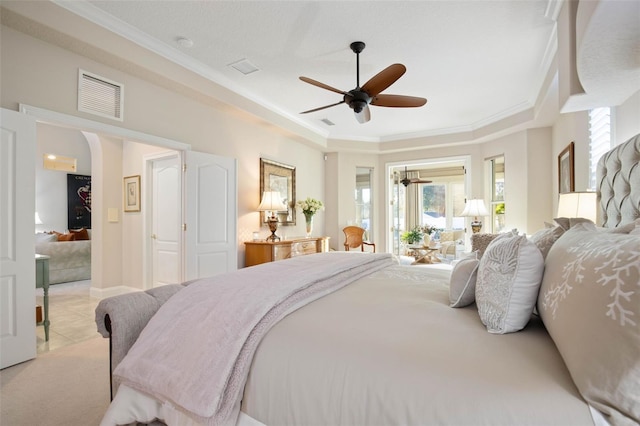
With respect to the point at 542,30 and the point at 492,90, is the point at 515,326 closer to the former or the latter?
the point at 542,30

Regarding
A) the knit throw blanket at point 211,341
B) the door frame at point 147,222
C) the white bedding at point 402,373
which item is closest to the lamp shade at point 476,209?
the white bedding at point 402,373

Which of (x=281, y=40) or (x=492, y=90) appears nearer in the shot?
(x=281, y=40)

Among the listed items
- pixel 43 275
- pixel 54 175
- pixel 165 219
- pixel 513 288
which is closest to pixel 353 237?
pixel 165 219

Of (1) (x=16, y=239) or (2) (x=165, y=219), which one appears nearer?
(1) (x=16, y=239)

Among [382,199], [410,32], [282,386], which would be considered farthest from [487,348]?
[382,199]

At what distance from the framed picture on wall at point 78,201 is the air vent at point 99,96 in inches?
238

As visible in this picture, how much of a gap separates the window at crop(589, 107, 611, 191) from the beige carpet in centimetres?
399

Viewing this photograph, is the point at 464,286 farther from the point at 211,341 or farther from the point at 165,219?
the point at 165,219

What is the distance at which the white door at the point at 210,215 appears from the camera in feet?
11.9

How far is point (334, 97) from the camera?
170 inches

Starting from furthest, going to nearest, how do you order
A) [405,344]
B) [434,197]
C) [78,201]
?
[434,197], [78,201], [405,344]

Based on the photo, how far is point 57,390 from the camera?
2074 mm

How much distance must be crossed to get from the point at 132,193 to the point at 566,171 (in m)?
5.84

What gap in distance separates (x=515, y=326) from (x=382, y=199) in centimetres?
563
